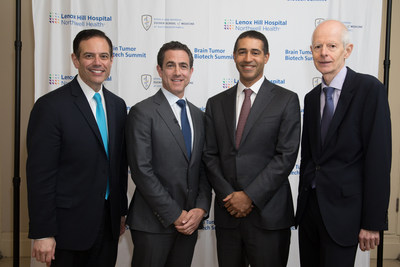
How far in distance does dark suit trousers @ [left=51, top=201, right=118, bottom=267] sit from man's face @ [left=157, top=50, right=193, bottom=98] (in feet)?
2.78

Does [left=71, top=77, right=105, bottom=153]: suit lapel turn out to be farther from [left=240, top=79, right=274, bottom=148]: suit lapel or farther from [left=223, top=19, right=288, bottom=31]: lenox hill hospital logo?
[left=223, top=19, right=288, bottom=31]: lenox hill hospital logo

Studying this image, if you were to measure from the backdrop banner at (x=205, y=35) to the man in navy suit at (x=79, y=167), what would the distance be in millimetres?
1256

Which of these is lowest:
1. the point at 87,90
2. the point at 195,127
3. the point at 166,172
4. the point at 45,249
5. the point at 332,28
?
the point at 45,249

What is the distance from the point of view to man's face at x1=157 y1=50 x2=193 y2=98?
7.23ft

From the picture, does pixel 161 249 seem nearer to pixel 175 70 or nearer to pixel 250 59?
pixel 175 70

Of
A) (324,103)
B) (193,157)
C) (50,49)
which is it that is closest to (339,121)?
(324,103)

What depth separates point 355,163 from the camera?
1.97m

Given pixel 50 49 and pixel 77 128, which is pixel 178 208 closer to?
pixel 77 128

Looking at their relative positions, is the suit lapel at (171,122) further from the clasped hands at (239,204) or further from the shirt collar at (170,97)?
the clasped hands at (239,204)

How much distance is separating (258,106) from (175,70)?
585 millimetres

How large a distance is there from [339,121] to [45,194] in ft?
5.64

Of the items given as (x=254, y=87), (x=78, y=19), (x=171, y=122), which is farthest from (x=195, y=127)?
(x=78, y=19)

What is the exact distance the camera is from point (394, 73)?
12.9 feet

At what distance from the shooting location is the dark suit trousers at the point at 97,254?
202 cm
